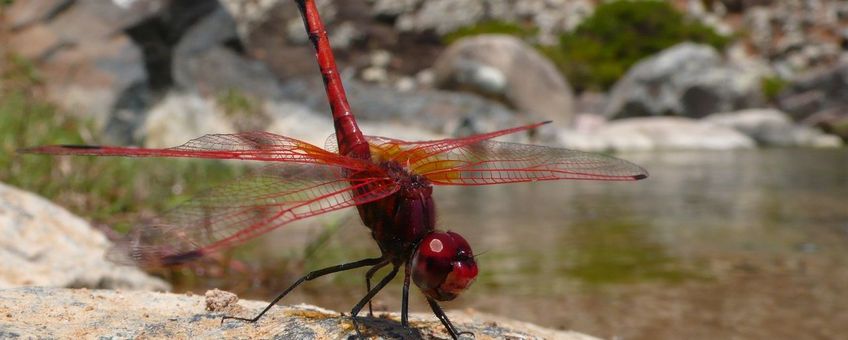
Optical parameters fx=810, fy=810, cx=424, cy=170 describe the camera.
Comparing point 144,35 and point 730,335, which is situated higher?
point 144,35

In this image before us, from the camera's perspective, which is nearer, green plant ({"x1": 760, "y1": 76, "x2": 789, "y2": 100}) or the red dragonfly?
the red dragonfly

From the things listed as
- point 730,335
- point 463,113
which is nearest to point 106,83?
point 730,335

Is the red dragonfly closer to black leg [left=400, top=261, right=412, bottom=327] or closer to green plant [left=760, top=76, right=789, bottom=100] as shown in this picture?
black leg [left=400, top=261, right=412, bottom=327]

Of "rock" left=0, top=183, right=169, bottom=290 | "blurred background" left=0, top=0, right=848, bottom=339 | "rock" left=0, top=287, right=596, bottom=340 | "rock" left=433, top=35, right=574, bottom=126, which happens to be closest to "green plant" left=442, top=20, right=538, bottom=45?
"blurred background" left=0, top=0, right=848, bottom=339

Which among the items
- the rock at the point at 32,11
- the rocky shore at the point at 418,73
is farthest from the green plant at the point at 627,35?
the rock at the point at 32,11

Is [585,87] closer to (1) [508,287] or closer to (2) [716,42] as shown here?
(2) [716,42]
